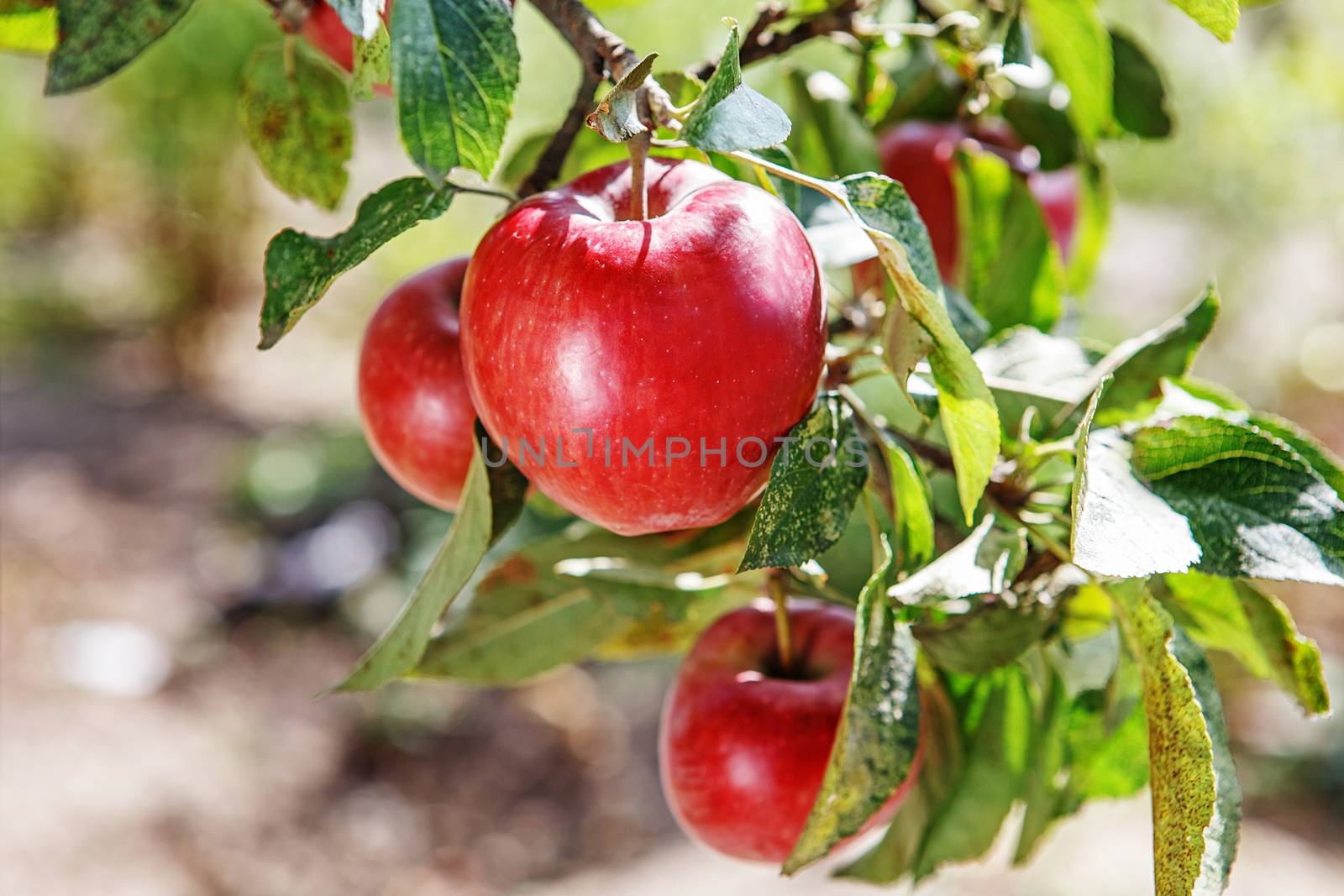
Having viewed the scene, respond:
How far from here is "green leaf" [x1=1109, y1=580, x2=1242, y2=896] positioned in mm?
354

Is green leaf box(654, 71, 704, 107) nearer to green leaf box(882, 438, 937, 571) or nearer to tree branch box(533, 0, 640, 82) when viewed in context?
tree branch box(533, 0, 640, 82)

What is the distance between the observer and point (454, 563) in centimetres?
42

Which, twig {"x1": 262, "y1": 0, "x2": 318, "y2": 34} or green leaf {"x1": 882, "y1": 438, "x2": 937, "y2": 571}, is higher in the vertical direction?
twig {"x1": 262, "y1": 0, "x2": 318, "y2": 34}

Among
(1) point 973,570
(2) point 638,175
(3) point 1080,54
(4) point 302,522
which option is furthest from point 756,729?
(4) point 302,522

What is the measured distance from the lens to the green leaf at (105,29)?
0.38 meters

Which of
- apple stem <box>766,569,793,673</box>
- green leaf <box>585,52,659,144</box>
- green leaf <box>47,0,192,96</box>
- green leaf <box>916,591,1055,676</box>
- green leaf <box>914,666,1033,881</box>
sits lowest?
green leaf <box>914,666,1033,881</box>

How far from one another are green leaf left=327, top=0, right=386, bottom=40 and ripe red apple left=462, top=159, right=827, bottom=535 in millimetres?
74

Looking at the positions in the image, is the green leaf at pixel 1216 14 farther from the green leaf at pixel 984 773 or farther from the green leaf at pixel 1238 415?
the green leaf at pixel 984 773

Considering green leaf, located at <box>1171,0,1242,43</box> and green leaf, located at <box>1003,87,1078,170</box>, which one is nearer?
green leaf, located at <box>1171,0,1242,43</box>

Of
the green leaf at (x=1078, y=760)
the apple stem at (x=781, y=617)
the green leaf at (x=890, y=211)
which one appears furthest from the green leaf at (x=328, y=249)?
the green leaf at (x=1078, y=760)

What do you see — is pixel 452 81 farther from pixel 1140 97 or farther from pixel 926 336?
pixel 1140 97

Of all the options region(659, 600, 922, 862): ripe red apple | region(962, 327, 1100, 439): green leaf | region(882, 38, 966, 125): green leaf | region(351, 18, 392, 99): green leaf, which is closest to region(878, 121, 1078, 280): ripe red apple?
region(882, 38, 966, 125): green leaf

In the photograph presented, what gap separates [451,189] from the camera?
1.20 feet

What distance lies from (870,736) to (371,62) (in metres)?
0.27
